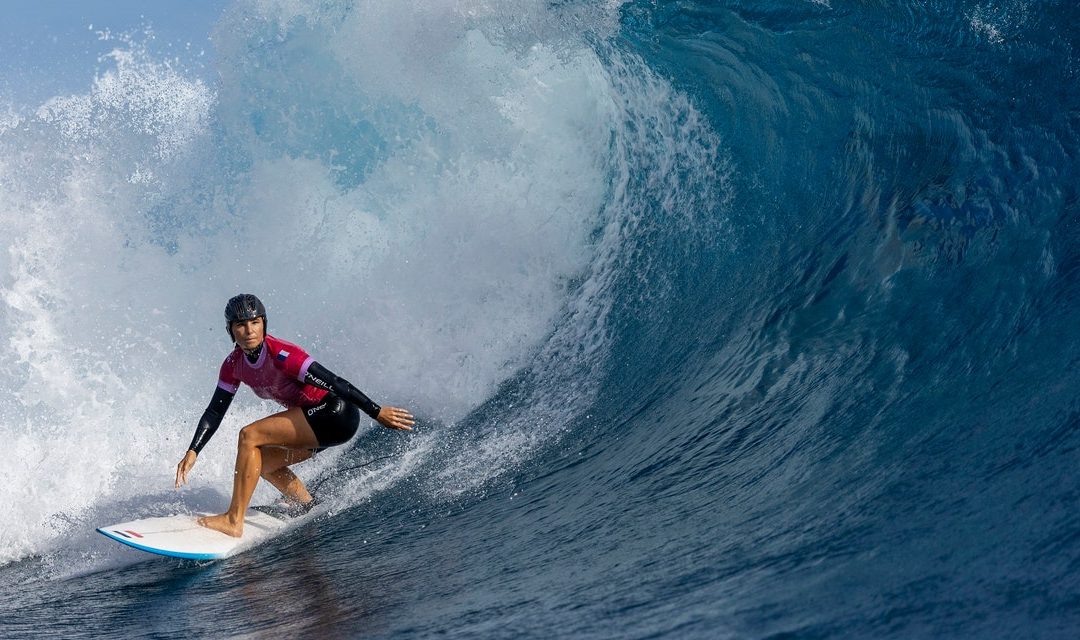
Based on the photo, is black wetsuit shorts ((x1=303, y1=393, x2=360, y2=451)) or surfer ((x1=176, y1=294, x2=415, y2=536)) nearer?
surfer ((x1=176, y1=294, x2=415, y2=536))

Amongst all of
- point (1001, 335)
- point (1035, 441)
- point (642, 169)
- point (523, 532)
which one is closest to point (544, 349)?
point (642, 169)

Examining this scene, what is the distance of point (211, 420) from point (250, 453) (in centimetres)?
39

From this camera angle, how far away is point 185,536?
5.70 m

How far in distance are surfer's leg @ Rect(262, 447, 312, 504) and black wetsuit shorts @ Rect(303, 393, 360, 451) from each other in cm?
18

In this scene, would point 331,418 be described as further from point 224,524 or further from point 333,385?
point 224,524

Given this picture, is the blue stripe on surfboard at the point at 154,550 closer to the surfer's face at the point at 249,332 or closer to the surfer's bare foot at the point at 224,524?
the surfer's bare foot at the point at 224,524

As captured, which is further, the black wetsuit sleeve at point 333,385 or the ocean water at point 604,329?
the black wetsuit sleeve at point 333,385

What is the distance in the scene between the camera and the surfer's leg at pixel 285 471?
6.14 meters

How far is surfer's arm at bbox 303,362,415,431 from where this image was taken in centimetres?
570

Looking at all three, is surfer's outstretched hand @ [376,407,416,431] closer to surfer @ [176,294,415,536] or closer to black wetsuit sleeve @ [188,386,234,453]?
surfer @ [176,294,415,536]

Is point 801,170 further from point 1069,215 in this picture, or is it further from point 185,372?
point 185,372

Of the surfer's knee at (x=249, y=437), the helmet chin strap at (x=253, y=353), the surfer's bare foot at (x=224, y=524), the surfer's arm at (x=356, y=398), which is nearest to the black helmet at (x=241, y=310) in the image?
the helmet chin strap at (x=253, y=353)

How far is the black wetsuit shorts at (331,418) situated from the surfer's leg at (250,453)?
6 centimetres

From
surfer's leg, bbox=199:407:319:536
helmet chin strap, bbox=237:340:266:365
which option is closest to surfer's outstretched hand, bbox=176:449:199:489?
surfer's leg, bbox=199:407:319:536
